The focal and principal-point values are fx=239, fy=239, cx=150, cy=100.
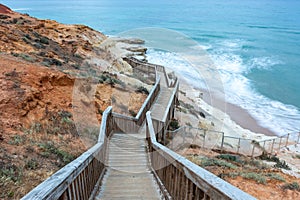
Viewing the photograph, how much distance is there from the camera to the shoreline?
20.1 m

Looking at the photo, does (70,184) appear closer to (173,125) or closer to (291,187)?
(291,187)

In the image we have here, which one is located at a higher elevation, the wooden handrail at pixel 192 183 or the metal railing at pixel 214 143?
the wooden handrail at pixel 192 183

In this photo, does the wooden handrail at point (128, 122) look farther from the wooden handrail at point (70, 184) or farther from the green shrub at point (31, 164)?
the wooden handrail at point (70, 184)

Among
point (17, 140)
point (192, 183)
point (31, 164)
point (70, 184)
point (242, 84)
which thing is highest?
point (242, 84)

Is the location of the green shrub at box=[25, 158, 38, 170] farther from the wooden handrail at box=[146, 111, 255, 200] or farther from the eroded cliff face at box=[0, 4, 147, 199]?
the wooden handrail at box=[146, 111, 255, 200]

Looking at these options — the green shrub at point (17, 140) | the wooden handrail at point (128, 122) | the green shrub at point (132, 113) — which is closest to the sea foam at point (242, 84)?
the green shrub at point (132, 113)

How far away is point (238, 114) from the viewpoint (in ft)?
76.4

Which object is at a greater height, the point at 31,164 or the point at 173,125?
the point at 31,164

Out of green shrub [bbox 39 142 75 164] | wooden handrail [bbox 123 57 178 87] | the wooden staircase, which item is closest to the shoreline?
wooden handrail [bbox 123 57 178 87]

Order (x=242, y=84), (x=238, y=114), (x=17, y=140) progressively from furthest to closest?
(x=242, y=84) < (x=238, y=114) < (x=17, y=140)

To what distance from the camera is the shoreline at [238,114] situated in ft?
66.1

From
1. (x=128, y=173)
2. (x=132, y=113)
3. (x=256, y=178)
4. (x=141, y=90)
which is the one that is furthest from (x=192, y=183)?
(x=141, y=90)

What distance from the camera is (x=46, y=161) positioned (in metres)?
5.20

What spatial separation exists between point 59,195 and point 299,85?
3602 centimetres
